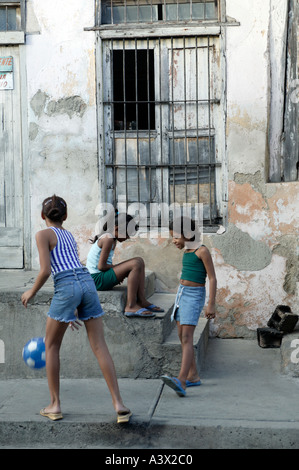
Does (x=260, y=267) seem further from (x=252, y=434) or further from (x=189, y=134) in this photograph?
(x=252, y=434)

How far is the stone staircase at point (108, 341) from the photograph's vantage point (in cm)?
587

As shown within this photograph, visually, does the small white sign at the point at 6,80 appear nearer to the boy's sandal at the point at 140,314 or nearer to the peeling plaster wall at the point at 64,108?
the peeling plaster wall at the point at 64,108

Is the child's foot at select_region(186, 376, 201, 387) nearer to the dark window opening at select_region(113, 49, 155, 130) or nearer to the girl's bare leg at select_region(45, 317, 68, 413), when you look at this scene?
the girl's bare leg at select_region(45, 317, 68, 413)

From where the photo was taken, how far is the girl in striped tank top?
4637mm

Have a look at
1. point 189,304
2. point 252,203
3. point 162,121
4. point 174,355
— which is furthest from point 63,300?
point 162,121

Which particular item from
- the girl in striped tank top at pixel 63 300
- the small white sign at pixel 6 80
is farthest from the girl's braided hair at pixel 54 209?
the small white sign at pixel 6 80

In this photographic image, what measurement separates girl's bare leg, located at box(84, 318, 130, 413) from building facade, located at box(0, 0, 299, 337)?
8.75ft

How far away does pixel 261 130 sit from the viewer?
23.6 ft

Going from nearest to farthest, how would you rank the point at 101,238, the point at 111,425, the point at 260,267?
the point at 111,425, the point at 101,238, the point at 260,267

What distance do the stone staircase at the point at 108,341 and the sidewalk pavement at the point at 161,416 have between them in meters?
0.19

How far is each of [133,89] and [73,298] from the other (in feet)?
11.8
